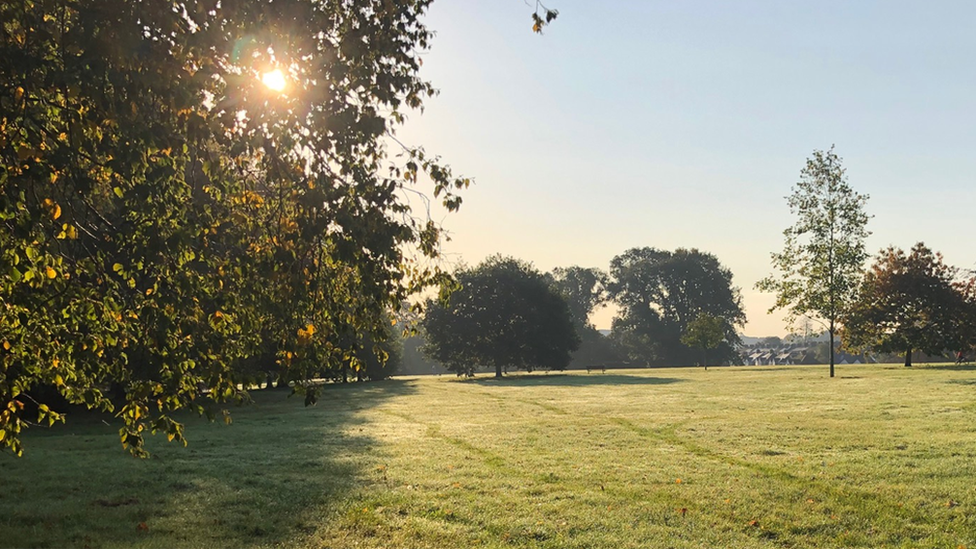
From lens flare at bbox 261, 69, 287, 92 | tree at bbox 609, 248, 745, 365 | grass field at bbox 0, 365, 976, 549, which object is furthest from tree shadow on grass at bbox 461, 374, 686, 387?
tree at bbox 609, 248, 745, 365

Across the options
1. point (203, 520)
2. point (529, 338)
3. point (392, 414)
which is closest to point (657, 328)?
point (529, 338)

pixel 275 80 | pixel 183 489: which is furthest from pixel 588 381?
pixel 275 80

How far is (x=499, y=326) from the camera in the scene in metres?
80.9

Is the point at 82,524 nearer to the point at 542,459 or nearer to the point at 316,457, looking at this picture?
the point at 316,457

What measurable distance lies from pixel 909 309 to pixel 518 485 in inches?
2446

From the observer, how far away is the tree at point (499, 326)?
262 ft

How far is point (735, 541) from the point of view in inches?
383

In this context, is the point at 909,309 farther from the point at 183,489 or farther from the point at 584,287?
the point at 584,287

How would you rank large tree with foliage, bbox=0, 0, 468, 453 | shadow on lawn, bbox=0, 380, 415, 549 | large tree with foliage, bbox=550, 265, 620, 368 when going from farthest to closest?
large tree with foliage, bbox=550, 265, 620, 368 → shadow on lawn, bbox=0, 380, 415, 549 → large tree with foliage, bbox=0, 0, 468, 453

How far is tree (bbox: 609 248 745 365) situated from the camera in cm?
12781

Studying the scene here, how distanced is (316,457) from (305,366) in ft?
35.3

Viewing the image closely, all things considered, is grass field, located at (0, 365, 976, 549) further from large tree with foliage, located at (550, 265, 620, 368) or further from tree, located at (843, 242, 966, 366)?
large tree with foliage, located at (550, 265, 620, 368)

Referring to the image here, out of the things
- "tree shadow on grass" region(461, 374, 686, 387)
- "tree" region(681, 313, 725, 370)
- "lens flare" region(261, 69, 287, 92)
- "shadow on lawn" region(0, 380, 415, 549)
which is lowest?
"tree shadow on grass" region(461, 374, 686, 387)

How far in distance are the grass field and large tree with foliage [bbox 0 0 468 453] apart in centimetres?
321
